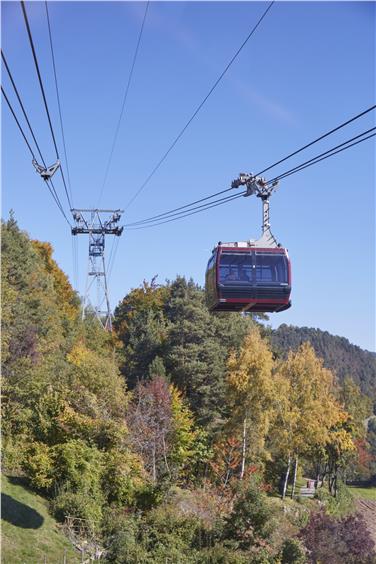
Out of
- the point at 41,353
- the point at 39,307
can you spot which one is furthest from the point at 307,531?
the point at 39,307

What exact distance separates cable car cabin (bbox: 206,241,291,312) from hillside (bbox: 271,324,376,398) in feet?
486

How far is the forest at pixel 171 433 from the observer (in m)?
27.1

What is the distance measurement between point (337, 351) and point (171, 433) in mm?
151727

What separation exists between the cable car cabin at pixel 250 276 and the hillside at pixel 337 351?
148 meters

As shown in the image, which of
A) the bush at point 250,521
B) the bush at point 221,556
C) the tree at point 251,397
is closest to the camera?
the bush at point 221,556

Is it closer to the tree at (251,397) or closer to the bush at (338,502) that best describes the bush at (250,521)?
the tree at (251,397)

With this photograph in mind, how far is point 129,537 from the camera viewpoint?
85.0 ft

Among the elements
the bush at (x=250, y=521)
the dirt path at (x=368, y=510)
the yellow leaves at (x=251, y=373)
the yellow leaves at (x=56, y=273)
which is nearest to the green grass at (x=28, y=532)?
the bush at (x=250, y=521)

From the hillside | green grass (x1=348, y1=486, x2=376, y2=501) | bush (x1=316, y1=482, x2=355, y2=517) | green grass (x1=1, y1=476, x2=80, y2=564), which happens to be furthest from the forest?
the hillside

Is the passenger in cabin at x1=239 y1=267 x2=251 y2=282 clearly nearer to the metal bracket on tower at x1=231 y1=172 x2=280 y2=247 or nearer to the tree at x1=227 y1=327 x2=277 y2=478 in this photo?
the metal bracket on tower at x1=231 y1=172 x2=280 y2=247

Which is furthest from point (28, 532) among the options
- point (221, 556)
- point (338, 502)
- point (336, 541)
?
point (338, 502)

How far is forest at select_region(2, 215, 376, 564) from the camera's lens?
27125 mm

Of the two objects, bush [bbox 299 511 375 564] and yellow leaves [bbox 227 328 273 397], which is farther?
yellow leaves [bbox 227 328 273 397]

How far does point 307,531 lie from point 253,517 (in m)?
2.48
